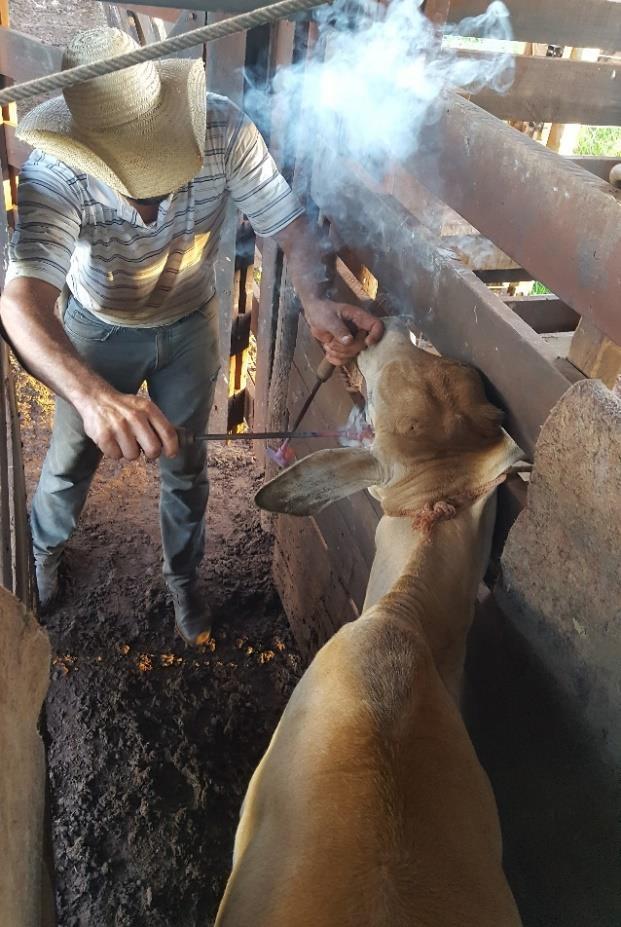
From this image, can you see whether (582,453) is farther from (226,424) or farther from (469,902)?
(226,424)

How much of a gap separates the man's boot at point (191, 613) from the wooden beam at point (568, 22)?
9.76 feet

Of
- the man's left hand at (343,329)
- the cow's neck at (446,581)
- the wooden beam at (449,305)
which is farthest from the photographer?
the man's left hand at (343,329)

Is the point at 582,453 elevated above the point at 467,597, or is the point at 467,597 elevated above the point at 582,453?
the point at 582,453

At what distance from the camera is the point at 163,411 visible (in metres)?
3.62

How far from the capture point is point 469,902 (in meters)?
1.67

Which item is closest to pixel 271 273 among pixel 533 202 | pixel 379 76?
pixel 379 76

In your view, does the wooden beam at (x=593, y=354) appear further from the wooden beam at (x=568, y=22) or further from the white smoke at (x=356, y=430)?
the wooden beam at (x=568, y=22)

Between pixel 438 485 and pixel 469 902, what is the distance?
1.14 meters

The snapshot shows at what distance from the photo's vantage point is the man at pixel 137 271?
2375mm

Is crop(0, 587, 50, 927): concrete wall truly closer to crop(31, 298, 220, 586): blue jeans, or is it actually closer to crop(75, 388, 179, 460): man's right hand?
crop(75, 388, 179, 460): man's right hand

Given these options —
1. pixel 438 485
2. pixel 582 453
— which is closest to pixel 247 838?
pixel 438 485

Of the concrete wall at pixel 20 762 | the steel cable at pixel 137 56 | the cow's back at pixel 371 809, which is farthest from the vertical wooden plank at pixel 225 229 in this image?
the concrete wall at pixel 20 762

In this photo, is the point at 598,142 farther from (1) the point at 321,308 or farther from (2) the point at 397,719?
(2) the point at 397,719

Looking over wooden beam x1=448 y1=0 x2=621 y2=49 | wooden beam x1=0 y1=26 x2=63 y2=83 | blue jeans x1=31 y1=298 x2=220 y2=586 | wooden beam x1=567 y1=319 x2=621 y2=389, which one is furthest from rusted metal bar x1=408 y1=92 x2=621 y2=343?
wooden beam x1=0 y1=26 x2=63 y2=83
